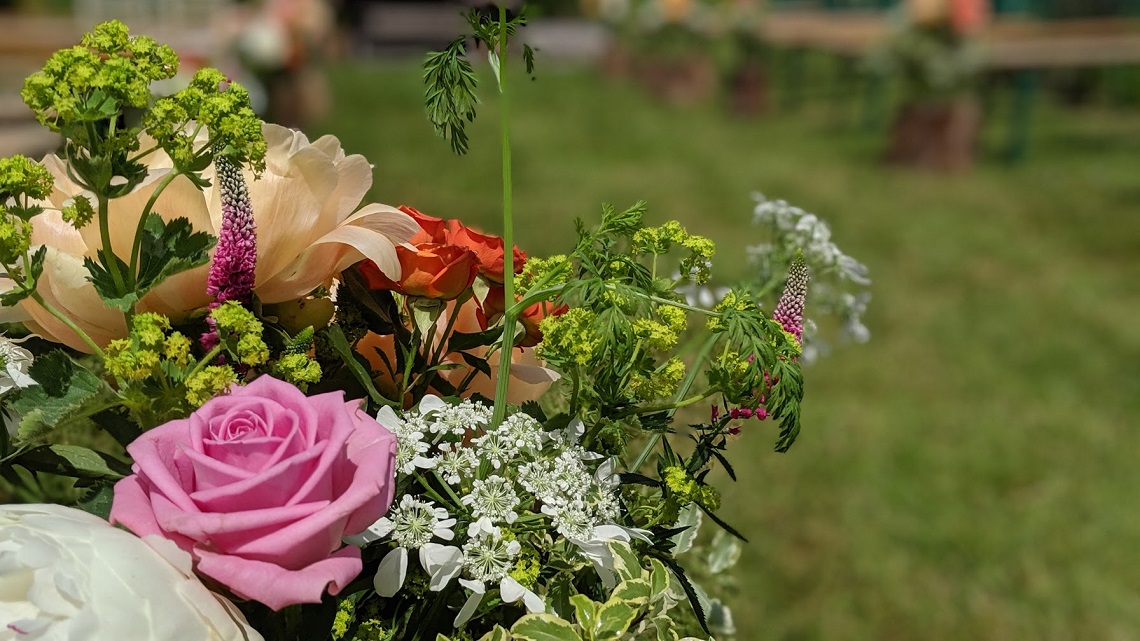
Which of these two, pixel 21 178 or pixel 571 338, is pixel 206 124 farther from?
pixel 571 338

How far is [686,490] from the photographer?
0.65 metres

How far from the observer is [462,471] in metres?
0.66

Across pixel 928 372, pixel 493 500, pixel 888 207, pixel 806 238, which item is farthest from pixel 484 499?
pixel 888 207

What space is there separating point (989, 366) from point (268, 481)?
3.85 meters

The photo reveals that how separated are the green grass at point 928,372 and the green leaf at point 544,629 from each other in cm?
78

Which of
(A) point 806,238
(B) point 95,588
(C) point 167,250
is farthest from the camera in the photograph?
(A) point 806,238

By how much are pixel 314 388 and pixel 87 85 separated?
0.23 metres

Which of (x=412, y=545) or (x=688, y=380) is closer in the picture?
(x=412, y=545)

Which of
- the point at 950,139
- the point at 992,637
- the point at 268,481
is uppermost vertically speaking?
the point at 268,481

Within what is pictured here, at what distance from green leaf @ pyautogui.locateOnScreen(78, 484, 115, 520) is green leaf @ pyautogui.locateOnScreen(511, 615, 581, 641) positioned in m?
0.25

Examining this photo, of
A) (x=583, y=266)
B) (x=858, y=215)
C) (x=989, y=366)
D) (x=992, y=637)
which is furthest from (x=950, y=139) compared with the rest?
(x=583, y=266)

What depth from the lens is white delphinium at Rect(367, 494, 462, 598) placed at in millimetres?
614

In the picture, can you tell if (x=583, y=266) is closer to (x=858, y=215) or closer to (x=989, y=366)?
(x=989, y=366)

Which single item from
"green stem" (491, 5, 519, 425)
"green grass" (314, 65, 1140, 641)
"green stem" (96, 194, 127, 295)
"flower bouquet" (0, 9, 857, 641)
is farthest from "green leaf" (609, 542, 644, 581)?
"green grass" (314, 65, 1140, 641)
